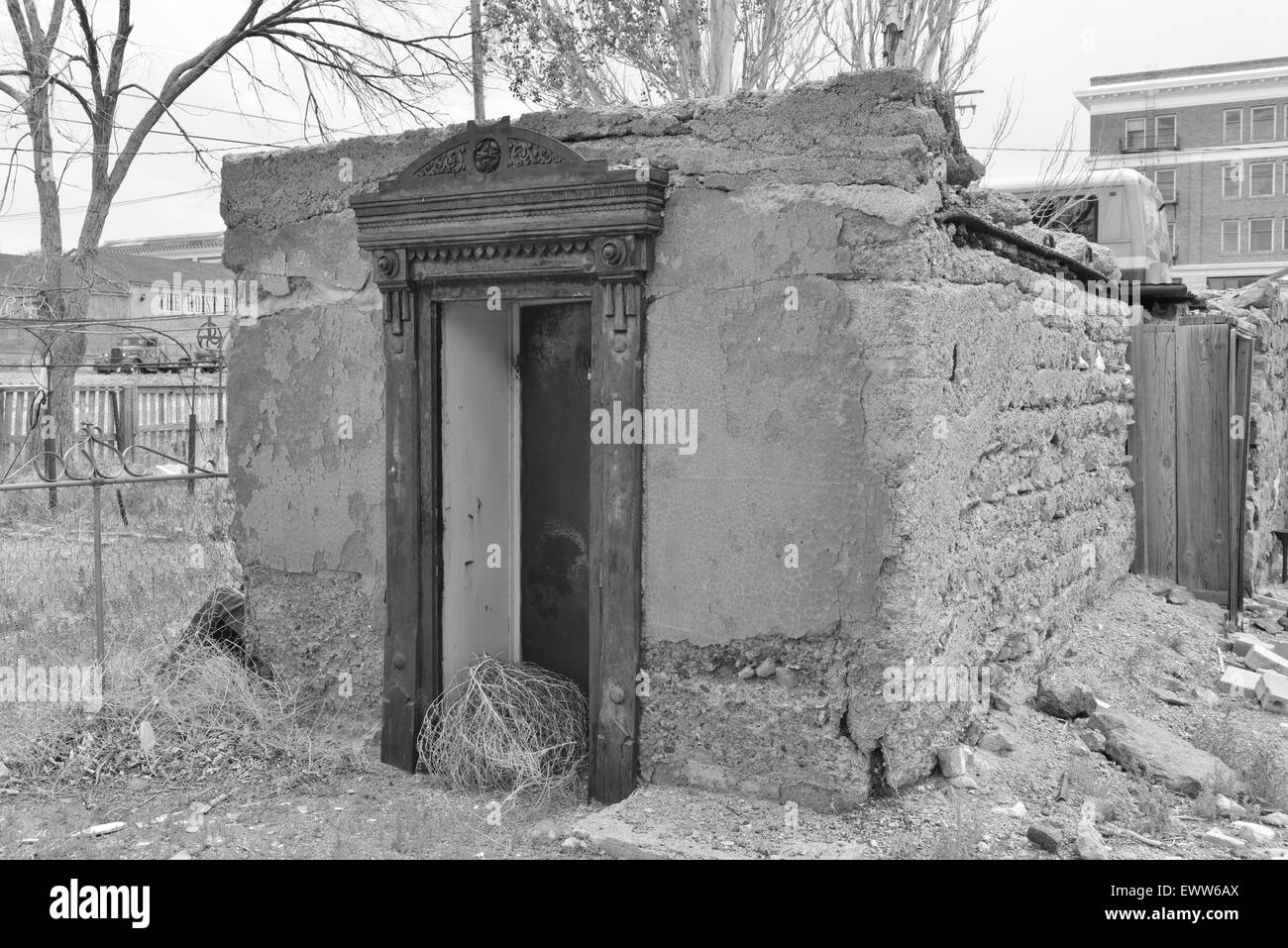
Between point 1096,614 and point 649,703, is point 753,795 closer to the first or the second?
point 649,703

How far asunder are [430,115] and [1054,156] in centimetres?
818

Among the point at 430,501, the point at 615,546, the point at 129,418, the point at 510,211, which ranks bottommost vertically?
the point at 615,546

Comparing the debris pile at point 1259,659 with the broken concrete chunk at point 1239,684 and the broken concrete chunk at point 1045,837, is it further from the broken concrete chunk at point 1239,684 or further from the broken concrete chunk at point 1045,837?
the broken concrete chunk at point 1045,837

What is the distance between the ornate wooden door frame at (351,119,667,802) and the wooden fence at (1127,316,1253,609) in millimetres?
4792

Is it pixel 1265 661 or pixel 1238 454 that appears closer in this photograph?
pixel 1265 661

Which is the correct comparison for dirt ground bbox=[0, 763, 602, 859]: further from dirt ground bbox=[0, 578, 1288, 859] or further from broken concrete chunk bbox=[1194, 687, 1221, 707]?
broken concrete chunk bbox=[1194, 687, 1221, 707]

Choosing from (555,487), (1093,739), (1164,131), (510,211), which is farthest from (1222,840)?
(1164,131)

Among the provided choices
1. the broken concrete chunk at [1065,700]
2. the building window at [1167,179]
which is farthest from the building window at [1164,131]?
the broken concrete chunk at [1065,700]

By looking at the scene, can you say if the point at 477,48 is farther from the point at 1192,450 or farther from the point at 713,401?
the point at 713,401

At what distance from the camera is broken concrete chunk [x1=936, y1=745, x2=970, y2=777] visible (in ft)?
15.4

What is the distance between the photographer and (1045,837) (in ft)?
13.6

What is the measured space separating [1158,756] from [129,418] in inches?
564

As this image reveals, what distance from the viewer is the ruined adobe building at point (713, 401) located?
446 cm

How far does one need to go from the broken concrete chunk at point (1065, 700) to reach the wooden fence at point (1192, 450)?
2835 mm
